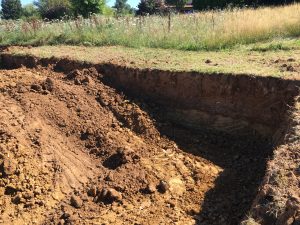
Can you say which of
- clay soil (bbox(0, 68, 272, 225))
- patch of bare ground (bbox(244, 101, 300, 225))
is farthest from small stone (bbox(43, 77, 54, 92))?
patch of bare ground (bbox(244, 101, 300, 225))

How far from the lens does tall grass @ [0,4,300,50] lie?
9930 millimetres

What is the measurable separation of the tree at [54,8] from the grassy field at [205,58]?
1445 cm

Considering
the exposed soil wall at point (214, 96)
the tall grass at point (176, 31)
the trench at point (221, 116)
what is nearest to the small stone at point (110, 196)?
the trench at point (221, 116)

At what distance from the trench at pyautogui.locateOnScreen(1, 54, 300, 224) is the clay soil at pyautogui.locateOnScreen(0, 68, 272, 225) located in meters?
0.03

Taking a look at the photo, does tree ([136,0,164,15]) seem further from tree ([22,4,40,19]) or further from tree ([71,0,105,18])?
tree ([22,4,40,19])

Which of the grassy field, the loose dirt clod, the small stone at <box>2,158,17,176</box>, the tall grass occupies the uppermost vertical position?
the tall grass

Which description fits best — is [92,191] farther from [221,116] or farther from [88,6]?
[88,6]

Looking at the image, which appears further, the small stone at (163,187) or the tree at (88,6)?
the tree at (88,6)

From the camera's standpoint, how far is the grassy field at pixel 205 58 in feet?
22.9

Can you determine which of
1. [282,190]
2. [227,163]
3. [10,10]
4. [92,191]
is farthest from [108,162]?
[10,10]

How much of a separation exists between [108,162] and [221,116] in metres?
2.09

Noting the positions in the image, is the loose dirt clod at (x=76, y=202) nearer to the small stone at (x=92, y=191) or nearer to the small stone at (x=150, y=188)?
the small stone at (x=92, y=191)

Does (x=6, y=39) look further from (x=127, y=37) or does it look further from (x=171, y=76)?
(x=171, y=76)

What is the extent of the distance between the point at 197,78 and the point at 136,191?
2.49 m
